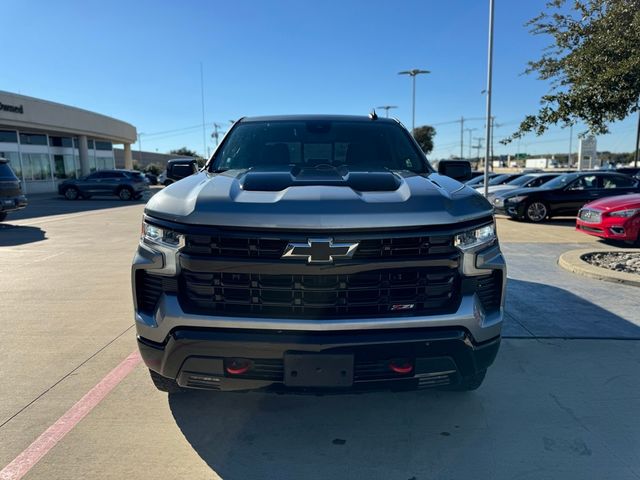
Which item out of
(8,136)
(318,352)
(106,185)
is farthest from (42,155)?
(318,352)

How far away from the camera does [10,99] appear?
89.9 feet

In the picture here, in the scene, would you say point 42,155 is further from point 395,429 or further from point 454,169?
point 395,429

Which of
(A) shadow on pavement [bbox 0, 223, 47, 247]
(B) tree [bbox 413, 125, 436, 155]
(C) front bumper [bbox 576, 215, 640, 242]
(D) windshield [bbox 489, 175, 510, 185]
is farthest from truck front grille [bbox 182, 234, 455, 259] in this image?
(B) tree [bbox 413, 125, 436, 155]

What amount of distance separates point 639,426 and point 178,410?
2.96 m

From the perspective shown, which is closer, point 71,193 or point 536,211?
point 536,211

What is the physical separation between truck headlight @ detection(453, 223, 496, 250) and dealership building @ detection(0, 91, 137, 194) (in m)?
31.3

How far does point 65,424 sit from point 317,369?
1805 mm

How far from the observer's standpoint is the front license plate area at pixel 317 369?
2346 mm

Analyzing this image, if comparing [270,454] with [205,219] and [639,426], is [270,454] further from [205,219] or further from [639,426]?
[639,426]

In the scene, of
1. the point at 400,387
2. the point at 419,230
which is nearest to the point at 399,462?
the point at 400,387

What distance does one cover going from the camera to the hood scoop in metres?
2.71

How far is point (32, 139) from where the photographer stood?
32.0 m

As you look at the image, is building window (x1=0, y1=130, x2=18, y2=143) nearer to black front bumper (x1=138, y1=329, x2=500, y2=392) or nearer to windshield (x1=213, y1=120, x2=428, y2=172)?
windshield (x1=213, y1=120, x2=428, y2=172)

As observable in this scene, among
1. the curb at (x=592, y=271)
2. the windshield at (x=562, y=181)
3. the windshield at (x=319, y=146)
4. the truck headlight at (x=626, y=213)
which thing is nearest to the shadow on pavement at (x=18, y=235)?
the windshield at (x=319, y=146)
